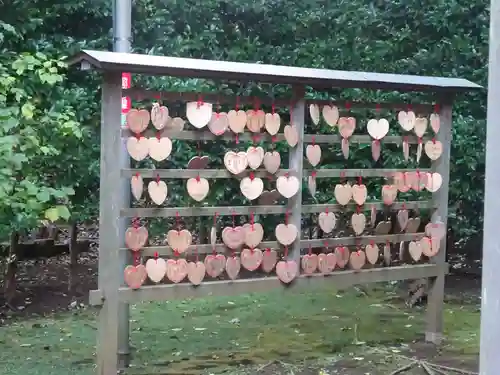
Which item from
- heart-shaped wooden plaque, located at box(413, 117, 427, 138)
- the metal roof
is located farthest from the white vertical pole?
heart-shaped wooden plaque, located at box(413, 117, 427, 138)

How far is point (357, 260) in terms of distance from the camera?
227 inches

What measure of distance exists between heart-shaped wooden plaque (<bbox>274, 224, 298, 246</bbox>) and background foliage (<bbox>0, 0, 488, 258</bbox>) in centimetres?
230

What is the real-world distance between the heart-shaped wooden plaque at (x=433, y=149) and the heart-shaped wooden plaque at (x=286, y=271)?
1.52 metres

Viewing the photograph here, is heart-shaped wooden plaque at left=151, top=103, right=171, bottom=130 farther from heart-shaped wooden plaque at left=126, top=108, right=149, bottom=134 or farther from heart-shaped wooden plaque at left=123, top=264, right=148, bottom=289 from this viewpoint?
heart-shaped wooden plaque at left=123, top=264, right=148, bottom=289

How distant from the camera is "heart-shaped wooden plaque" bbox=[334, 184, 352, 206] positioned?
5.67 metres

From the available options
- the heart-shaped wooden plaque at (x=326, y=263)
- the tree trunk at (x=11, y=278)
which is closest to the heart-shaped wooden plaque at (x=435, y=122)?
the heart-shaped wooden plaque at (x=326, y=263)

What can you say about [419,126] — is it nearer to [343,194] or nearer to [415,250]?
[343,194]

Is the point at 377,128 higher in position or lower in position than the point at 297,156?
higher

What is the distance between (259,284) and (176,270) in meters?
0.68

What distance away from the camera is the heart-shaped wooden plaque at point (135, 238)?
188 inches

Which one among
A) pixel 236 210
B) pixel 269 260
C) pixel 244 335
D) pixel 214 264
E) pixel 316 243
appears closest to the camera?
pixel 214 264

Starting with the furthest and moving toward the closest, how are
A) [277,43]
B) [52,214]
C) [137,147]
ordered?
[277,43], [137,147], [52,214]

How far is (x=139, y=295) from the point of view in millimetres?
4820

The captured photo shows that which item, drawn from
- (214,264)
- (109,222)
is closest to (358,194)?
(214,264)
